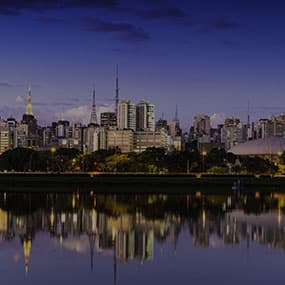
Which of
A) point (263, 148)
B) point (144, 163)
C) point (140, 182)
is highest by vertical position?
point (263, 148)

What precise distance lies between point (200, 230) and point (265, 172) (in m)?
82.8

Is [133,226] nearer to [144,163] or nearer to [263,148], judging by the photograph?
[144,163]

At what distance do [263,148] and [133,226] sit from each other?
13215 centimetres

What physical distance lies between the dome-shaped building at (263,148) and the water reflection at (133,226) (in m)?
115

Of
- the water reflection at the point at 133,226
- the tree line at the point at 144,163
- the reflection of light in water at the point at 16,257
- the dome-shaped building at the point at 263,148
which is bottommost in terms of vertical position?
the reflection of light in water at the point at 16,257

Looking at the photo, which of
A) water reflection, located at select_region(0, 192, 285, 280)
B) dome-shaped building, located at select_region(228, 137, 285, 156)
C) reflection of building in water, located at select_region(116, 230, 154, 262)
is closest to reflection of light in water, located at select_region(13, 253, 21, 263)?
water reflection, located at select_region(0, 192, 285, 280)

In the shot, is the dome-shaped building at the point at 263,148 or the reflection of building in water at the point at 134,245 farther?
the dome-shaped building at the point at 263,148

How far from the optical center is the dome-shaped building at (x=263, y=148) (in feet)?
516

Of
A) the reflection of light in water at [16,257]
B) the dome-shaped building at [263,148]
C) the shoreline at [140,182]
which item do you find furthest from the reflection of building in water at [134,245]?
the dome-shaped building at [263,148]

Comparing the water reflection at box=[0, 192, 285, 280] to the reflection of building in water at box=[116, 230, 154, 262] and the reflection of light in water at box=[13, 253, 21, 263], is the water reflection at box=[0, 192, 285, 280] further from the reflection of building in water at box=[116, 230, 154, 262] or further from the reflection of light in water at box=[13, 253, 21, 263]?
the reflection of light in water at box=[13, 253, 21, 263]

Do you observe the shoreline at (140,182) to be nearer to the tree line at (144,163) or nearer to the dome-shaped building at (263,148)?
the tree line at (144,163)

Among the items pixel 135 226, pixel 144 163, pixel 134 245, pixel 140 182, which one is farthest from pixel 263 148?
pixel 134 245

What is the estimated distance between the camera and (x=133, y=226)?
30844 mm

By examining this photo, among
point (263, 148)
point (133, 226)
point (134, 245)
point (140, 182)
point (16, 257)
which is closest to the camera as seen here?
point (16, 257)
